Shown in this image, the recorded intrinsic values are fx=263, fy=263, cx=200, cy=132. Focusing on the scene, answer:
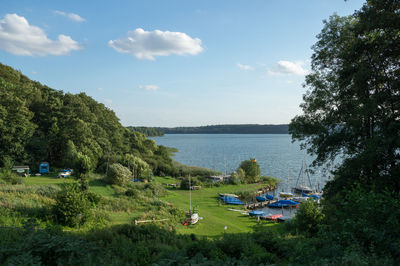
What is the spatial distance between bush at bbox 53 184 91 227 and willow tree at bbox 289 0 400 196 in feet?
46.8

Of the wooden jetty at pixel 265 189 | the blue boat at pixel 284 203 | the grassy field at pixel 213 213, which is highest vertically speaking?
the grassy field at pixel 213 213

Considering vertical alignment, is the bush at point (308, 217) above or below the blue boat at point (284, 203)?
above

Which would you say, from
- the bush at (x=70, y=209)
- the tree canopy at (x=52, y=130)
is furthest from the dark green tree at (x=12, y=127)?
the bush at (x=70, y=209)

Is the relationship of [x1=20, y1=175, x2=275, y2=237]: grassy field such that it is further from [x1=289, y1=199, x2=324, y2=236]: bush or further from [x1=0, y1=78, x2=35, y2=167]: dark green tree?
[x1=0, y1=78, x2=35, y2=167]: dark green tree

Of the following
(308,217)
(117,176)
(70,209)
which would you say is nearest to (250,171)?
(117,176)

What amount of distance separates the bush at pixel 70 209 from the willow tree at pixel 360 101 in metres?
14.3

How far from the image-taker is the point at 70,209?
1636 cm

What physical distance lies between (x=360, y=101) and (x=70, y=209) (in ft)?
57.0

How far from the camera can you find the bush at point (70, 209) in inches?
637

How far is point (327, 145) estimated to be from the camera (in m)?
14.5

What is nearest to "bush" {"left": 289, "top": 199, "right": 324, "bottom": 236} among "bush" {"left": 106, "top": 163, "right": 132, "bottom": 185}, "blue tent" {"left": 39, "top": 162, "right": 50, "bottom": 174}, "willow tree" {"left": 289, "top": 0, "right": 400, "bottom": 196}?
"willow tree" {"left": 289, "top": 0, "right": 400, "bottom": 196}

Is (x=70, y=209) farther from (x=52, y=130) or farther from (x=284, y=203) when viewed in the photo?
(x=284, y=203)

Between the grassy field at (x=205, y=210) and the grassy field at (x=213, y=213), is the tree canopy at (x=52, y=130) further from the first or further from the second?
the grassy field at (x=213, y=213)

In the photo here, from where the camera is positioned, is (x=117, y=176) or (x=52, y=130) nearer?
(x=117, y=176)
